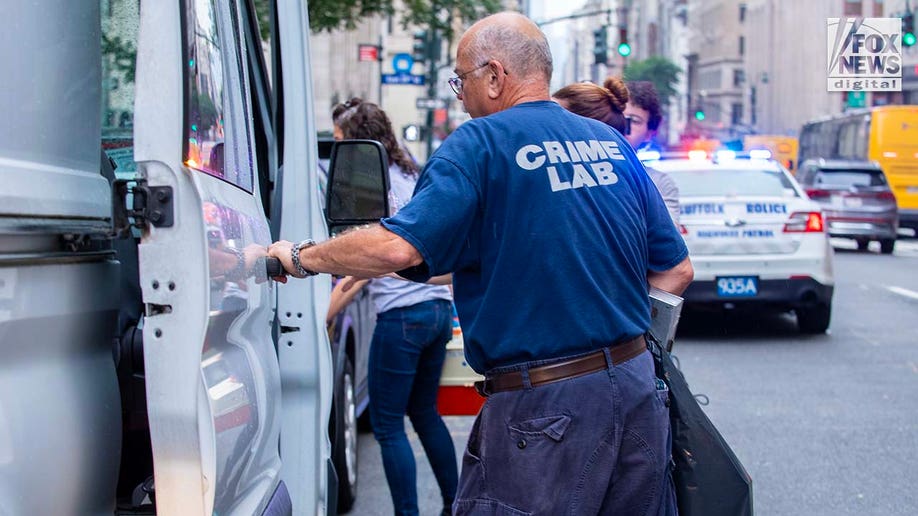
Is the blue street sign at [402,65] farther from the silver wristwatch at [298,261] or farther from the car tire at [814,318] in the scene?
the silver wristwatch at [298,261]

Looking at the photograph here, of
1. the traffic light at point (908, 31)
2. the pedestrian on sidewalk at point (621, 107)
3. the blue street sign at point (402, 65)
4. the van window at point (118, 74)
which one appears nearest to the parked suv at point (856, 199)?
the blue street sign at point (402, 65)

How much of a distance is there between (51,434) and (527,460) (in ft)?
3.56

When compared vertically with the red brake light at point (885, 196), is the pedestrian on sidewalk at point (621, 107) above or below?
above

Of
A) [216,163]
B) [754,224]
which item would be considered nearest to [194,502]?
[216,163]

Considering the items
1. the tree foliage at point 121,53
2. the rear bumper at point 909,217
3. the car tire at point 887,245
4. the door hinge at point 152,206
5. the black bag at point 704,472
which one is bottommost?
the car tire at point 887,245

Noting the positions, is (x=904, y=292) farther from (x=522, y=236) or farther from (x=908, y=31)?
(x=522, y=236)

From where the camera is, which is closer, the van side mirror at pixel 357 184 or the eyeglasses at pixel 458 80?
the eyeglasses at pixel 458 80

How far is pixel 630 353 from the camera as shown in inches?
112

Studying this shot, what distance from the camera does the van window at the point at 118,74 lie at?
8.71ft

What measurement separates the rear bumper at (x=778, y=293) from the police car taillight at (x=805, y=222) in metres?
0.44

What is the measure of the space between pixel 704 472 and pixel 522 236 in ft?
2.55

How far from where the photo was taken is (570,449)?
272 centimetres

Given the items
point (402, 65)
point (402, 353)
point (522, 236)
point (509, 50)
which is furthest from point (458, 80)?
point (402, 65)

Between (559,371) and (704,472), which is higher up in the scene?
(559,371)
